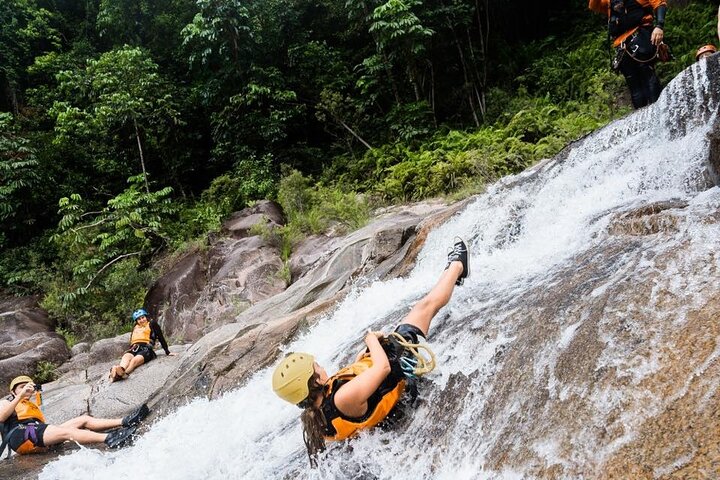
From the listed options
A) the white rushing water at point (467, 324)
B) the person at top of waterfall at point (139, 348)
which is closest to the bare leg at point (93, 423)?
the white rushing water at point (467, 324)

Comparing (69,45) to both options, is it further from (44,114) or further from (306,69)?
(306,69)

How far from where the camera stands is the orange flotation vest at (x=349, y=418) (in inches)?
128

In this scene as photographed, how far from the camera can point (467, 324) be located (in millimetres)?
3877

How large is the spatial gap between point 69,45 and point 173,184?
955cm

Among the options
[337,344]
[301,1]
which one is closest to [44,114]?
[301,1]

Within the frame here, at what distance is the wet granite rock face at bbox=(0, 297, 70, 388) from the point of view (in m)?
12.0

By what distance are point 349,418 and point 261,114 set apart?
52.3 feet

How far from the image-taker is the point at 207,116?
19.7 meters

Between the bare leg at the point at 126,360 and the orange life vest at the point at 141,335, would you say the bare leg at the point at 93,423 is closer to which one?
the bare leg at the point at 126,360

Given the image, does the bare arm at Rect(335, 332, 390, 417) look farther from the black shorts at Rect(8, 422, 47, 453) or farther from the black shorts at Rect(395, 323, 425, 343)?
the black shorts at Rect(8, 422, 47, 453)

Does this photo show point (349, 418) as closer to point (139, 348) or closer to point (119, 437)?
point (119, 437)

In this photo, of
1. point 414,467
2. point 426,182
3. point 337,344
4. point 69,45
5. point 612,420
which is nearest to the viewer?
point 612,420

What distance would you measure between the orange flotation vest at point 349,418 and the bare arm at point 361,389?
0.05 meters

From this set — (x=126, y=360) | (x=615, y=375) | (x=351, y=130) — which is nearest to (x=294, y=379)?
(x=615, y=375)
